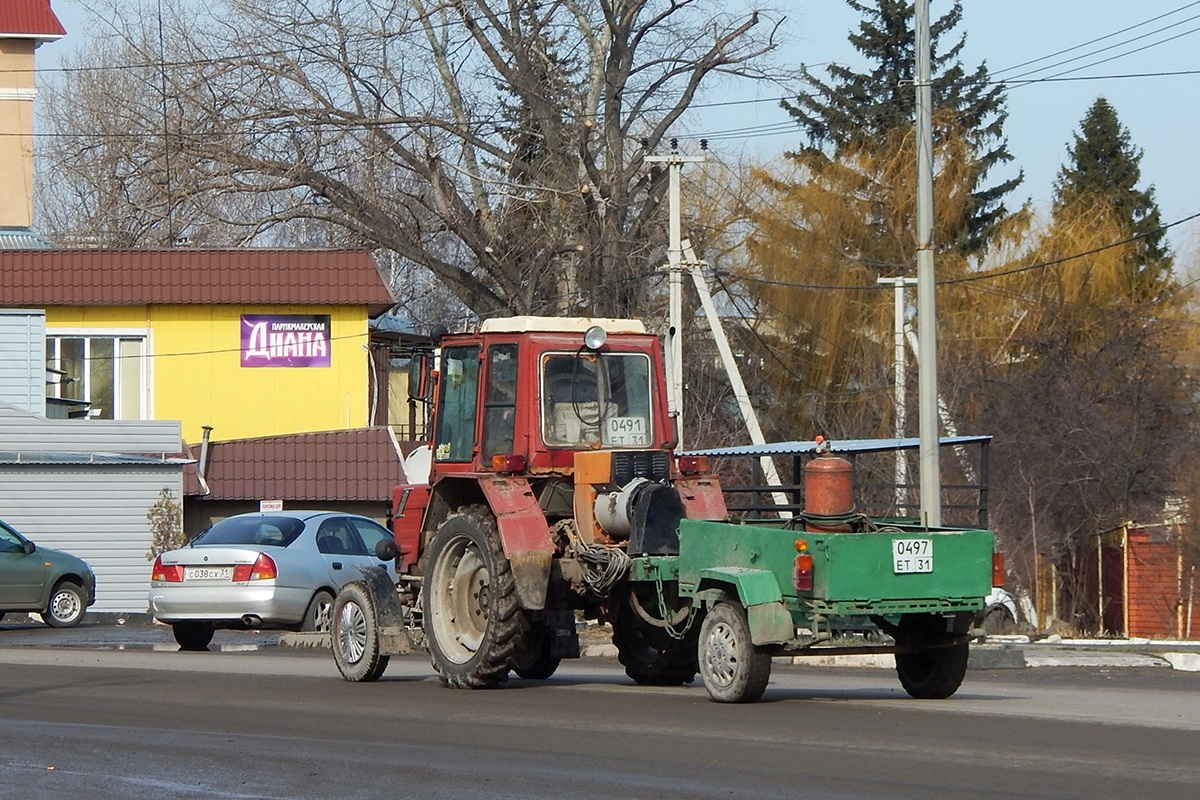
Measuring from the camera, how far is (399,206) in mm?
40656

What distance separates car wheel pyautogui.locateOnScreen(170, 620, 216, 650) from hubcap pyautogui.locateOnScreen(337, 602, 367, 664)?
17.4 feet

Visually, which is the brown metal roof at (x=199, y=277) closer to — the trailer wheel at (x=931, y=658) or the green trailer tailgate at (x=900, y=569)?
the trailer wheel at (x=931, y=658)

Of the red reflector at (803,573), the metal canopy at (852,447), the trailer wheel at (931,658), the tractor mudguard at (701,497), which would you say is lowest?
the trailer wheel at (931,658)

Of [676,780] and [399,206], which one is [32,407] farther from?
[676,780]

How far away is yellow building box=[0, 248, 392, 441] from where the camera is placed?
36562 millimetres

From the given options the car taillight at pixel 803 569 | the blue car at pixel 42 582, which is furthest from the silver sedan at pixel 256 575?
the car taillight at pixel 803 569

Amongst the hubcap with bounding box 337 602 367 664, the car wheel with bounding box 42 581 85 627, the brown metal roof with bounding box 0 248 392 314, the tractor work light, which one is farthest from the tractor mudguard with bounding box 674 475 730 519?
the brown metal roof with bounding box 0 248 392 314

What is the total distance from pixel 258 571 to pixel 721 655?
28.0ft

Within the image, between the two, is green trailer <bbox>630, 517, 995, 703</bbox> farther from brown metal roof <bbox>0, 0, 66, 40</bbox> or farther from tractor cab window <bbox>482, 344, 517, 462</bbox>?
brown metal roof <bbox>0, 0, 66, 40</bbox>

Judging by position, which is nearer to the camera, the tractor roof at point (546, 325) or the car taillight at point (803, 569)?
the car taillight at point (803, 569)

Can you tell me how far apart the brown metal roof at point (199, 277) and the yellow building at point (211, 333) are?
21 mm

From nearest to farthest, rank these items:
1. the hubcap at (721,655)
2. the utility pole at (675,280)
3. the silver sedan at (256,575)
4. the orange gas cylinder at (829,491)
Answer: the hubcap at (721,655) < the orange gas cylinder at (829,491) < the silver sedan at (256,575) < the utility pole at (675,280)

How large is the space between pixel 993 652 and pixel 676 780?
8.81 metres

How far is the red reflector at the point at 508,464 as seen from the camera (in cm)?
1316
